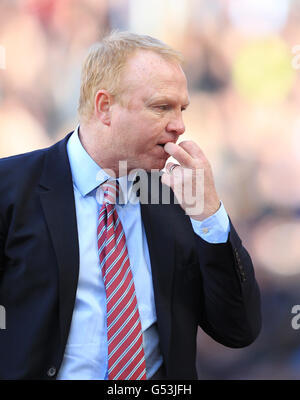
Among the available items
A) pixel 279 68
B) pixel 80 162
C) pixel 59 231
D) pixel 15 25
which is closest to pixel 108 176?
pixel 80 162

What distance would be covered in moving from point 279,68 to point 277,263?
2.45ft

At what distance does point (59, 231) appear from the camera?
1.23m

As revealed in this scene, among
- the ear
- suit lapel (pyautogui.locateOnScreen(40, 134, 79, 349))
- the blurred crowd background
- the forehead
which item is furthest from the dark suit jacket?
the blurred crowd background

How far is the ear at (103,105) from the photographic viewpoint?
4.38ft

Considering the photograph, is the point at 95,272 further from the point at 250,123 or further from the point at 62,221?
the point at 250,123

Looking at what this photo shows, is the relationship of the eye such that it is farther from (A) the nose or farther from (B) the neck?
(B) the neck

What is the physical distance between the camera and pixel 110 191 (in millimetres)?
1331

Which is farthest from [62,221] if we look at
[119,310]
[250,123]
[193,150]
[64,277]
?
[250,123]

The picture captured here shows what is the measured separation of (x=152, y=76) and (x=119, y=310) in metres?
0.53

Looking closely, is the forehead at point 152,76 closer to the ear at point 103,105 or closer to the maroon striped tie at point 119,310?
the ear at point 103,105

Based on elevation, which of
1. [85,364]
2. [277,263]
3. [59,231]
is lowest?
[277,263]

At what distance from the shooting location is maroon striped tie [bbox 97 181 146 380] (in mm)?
1209

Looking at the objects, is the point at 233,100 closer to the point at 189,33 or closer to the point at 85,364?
the point at 189,33

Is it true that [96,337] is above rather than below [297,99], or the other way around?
below
